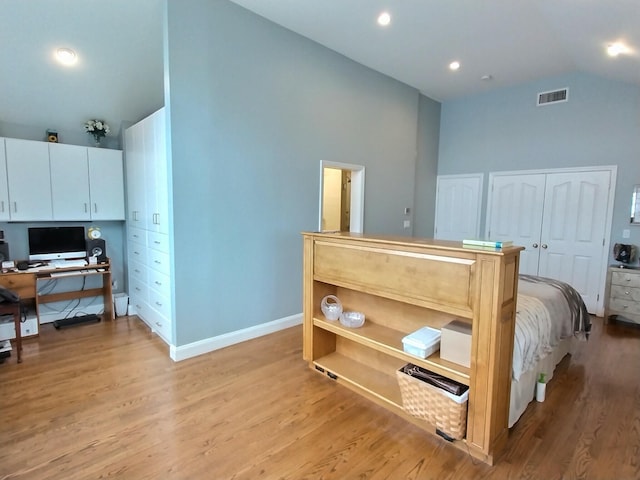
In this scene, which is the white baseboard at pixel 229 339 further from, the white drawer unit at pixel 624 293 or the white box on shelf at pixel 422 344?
the white drawer unit at pixel 624 293

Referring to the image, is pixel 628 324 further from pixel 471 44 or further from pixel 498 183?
pixel 471 44

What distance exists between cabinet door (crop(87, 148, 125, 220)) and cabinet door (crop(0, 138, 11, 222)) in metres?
0.77

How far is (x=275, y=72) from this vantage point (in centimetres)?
362

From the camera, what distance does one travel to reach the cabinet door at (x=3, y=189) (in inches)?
138

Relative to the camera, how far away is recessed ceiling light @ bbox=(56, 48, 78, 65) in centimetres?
337

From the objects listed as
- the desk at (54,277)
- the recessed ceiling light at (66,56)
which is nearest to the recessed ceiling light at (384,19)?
the recessed ceiling light at (66,56)

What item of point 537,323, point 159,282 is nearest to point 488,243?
point 537,323

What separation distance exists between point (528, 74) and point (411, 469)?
5376 millimetres

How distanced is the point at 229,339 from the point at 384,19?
12.3ft

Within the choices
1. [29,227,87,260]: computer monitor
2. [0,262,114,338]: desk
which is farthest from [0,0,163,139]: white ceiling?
[0,262,114,338]: desk

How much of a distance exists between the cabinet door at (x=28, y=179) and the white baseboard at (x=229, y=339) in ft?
7.62

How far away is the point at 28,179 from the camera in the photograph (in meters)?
3.68

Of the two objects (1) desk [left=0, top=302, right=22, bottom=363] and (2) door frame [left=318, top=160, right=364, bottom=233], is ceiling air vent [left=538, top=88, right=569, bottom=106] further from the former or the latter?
(1) desk [left=0, top=302, right=22, bottom=363]

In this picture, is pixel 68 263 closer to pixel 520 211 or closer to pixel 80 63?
pixel 80 63
